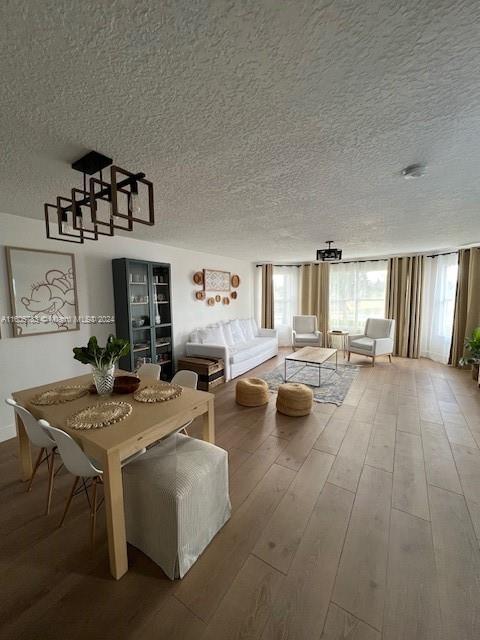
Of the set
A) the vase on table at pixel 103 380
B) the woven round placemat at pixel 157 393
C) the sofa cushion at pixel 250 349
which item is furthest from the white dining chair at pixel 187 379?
the sofa cushion at pixel 250 349

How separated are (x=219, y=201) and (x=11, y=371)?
275 centimetres

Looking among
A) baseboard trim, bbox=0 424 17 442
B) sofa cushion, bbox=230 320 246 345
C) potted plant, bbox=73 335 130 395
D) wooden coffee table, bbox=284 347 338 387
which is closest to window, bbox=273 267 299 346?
sofa cushion, bbox=230 320 246 345

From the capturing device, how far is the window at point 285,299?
6.99 metres

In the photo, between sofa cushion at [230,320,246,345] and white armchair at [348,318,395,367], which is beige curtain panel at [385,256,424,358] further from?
sofa cushion at [230,320,246,345]

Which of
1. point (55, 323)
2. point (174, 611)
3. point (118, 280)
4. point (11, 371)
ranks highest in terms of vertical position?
point (118, 280)

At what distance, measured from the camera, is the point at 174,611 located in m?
1.21

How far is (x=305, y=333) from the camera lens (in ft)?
20.6

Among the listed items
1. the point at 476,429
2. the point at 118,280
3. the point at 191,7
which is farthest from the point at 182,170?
the point at 476,429

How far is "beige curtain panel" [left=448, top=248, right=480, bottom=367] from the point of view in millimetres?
4684

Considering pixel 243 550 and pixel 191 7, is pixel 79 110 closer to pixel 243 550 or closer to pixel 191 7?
pixel 191 7

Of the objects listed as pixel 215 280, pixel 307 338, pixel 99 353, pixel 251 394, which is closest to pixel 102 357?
pixel 99 353

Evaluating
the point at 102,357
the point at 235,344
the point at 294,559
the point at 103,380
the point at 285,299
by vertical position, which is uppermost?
the point at 285,299

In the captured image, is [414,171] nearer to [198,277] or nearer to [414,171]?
[414,171]

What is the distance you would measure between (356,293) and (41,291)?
6.08m
